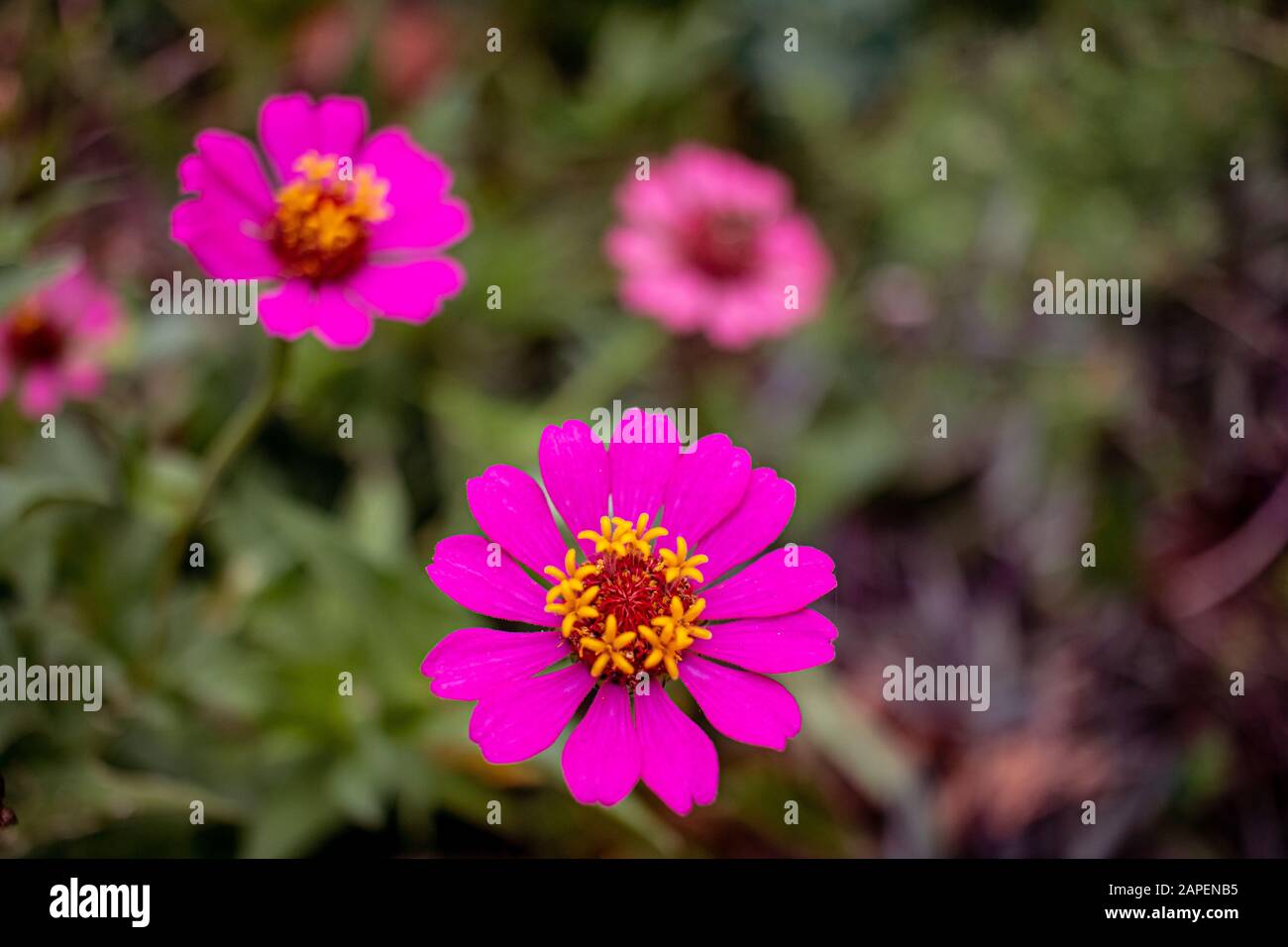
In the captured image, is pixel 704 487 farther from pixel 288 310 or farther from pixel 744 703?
pixel 288 310

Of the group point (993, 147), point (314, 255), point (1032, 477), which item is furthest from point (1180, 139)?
point (314, 255)

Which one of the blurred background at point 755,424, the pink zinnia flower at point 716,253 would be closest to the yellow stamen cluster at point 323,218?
the blurred background at point 755,424

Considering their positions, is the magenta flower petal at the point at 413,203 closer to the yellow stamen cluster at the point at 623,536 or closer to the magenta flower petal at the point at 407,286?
the magenta flower petal at the point at 407,286

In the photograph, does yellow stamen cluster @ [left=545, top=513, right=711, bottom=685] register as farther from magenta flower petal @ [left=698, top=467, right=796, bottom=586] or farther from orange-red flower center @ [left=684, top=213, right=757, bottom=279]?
orange-red flower center @ [left=684, top=213, right=757, bottom=279]

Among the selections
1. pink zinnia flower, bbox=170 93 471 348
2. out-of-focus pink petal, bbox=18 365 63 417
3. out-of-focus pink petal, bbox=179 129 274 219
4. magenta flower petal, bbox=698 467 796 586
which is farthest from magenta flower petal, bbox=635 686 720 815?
out-of-focus pink petal, bbox=18 365 63 417

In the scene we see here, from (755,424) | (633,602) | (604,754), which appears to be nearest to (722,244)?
(755,424)

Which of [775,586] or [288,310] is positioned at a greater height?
[288,310]
